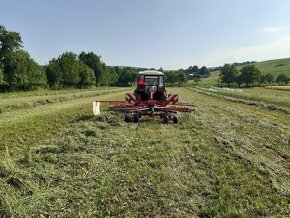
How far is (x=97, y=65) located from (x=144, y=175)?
102424mm

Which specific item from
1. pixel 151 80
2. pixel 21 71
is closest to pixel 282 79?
pixel 21 71

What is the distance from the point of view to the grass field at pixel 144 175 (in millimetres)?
5195

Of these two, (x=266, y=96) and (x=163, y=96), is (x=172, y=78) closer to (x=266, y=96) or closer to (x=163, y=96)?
(x=266, y=96)

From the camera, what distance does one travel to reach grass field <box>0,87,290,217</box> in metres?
5.20

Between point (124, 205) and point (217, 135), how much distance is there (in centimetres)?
707

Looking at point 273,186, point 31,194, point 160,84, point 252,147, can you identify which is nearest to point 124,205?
point 31,194

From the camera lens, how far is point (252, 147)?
32.3 feet

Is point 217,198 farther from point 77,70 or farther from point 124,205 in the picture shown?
point 77,70

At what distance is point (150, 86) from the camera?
19031 mm

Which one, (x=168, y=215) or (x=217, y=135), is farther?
(x=217, y=135)

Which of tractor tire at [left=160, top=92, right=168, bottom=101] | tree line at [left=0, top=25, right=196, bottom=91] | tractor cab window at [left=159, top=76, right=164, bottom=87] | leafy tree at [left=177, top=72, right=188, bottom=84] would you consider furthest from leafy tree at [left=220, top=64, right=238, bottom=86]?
tractor tire at [left=160, top=92, right=168, bottom=101]

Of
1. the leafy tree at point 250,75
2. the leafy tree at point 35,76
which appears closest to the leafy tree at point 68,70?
the leafy tree at point 35,76

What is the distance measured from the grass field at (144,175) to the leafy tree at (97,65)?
310 feet

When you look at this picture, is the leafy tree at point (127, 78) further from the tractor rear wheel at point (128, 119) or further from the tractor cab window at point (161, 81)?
the tractor rear wheel at point (128, 119)
